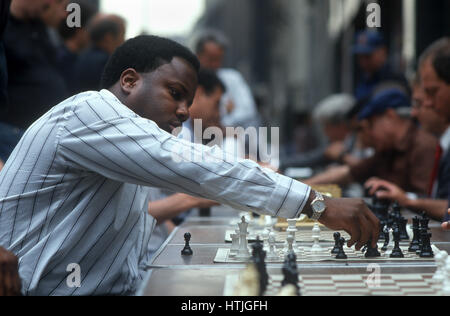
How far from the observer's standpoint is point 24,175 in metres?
2.57

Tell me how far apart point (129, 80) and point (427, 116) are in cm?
263

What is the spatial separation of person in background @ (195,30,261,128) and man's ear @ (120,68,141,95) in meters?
5.04

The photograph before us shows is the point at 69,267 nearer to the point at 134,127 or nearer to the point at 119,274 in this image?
the point at 119,274

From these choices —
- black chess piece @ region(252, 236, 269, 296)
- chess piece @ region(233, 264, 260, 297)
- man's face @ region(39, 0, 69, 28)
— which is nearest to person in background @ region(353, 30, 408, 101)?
man's face @ region(39, 0, 69, 28)

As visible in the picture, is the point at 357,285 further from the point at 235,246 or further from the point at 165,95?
the point at 165,95

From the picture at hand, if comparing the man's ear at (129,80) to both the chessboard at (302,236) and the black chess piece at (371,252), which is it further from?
the black chess piece at (371,252)

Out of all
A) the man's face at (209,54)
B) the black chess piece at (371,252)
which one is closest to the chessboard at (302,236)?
the black chess piece at (371,252)

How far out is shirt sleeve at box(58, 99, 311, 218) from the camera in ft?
7.75

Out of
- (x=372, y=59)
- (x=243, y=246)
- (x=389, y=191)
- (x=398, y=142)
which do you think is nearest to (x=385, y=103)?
(x=398, y=142)

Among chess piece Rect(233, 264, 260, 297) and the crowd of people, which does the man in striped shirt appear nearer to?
the crowd of people

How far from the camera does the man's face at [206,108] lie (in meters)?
5.97

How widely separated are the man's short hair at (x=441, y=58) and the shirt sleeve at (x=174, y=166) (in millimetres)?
2384
